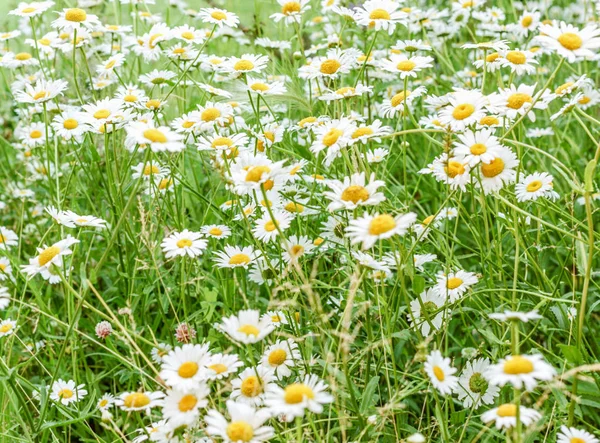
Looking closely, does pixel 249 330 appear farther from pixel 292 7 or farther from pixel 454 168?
pixel 292 7

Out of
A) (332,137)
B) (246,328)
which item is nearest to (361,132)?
(332,137)

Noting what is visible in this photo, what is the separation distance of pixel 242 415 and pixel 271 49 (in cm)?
198

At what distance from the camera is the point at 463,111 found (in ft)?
4.95

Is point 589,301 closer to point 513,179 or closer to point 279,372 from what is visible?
point 513,179

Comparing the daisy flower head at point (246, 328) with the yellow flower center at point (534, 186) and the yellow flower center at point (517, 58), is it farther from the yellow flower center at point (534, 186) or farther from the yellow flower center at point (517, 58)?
the yellow flower center at point (517, 58)

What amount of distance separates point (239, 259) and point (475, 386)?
0.55 metres

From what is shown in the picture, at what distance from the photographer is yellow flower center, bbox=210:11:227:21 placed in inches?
85.2

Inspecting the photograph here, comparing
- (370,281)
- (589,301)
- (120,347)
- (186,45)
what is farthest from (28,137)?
(589,301)

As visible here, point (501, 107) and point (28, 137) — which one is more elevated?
point (501, 107)

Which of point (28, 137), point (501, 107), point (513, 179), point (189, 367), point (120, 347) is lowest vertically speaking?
point (120, 347)

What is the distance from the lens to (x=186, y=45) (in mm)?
2426

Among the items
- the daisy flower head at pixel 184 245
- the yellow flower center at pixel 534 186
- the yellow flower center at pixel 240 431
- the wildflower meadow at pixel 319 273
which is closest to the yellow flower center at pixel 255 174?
the wildflower meadow at pixel 319 273

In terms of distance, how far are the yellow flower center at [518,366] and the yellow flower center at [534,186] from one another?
72 cm

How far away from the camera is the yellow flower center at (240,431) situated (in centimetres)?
104
